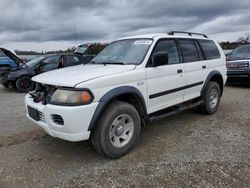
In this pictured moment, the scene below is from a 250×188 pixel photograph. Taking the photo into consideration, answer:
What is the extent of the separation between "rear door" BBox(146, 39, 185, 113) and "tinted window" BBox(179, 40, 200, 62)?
22 cm

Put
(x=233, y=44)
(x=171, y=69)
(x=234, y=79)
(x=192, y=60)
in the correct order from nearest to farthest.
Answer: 1. (x=171, y=69)
2. (x=192, y=60)
3. (x=234, y=79)
4. (x=233, y=44)

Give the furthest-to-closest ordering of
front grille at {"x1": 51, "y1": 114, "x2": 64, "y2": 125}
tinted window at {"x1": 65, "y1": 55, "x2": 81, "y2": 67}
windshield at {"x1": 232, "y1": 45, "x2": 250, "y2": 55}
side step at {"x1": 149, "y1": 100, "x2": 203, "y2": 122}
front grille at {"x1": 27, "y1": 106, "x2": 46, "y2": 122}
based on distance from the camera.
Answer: windshield at {"x1": 232, "y1": 45, "x2": 250, "y2": 55} → tinted window at {"x1": 65, "y1": 55, "x2": 81, "y2": 67} → side step at {"x1": 149, "y1": 100, "x2": 203, "y2": 122} → front grille at {"x1": 27, "y1": 106, "x2": 46, "y2": 122} → front grille at {"x1": 51, "y1": 114, "x2": 64, "y2": 125}

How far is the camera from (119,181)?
10.1 ft

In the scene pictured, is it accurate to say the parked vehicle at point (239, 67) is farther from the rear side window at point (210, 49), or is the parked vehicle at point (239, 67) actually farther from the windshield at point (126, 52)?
the windshield at point (126, 52)

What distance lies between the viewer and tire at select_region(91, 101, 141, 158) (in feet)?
11.3

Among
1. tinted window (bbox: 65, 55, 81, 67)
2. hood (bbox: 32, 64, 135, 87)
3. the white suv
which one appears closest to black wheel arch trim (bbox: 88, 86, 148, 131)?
the white suv

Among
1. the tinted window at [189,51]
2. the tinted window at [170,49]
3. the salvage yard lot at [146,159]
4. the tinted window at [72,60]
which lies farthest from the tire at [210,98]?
the tinted window at [72,60]

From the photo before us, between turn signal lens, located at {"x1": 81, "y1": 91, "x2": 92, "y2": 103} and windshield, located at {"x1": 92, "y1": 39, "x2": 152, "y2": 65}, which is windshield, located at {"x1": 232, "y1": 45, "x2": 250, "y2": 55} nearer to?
windshield, located at {"x1": 92, "y1": 39, "x2": 152, "y2": 65}

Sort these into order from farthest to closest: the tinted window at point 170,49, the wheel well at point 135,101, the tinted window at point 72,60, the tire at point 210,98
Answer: the tinted window at point 72,60, the tire at point 210,98, the tinted window at point 170,49, the wheel well at point 135,101

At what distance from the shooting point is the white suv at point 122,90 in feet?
10.7

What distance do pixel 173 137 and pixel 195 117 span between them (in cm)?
145

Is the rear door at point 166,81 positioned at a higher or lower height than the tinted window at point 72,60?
lower

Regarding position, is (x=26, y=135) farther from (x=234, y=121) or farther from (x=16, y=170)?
(x=234, y=121)

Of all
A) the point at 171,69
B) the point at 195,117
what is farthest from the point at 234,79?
the point at 171,69
